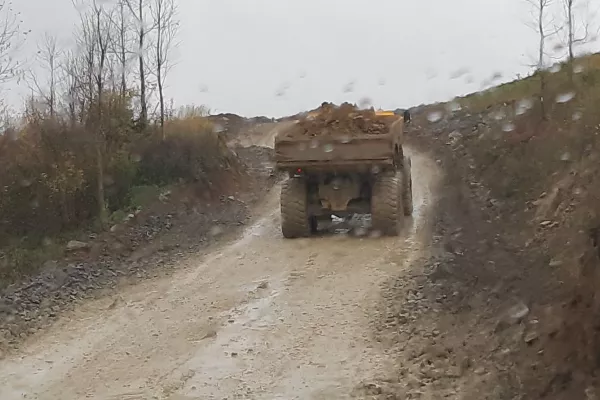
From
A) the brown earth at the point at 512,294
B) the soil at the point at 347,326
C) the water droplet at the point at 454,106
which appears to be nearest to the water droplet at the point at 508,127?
the brown earth at the point at 512,294

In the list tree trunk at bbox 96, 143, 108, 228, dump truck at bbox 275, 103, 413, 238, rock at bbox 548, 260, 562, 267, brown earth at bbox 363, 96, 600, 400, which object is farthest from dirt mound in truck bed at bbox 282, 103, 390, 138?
rock at bbox 548, 260, 562, 267

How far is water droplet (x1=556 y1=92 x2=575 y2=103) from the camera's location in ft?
47.9

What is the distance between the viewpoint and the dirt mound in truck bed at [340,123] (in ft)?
42.8

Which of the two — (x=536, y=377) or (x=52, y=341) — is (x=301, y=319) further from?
(x=536, y=377)

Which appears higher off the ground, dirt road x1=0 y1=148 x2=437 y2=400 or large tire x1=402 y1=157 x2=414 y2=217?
large tire x1=402 y1=157 x2=414 y2=217

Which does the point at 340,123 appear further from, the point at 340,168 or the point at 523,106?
the point at 523,106

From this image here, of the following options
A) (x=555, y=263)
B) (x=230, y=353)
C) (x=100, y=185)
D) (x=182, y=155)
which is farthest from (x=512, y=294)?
(x=182, y=155)

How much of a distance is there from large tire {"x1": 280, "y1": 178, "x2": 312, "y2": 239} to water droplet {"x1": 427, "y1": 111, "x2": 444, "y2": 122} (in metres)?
19.9

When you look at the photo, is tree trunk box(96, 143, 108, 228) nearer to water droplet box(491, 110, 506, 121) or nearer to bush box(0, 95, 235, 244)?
bush box(0, 95, 235, 244)

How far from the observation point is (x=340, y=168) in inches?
511

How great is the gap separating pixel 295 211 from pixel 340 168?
3.95 feet

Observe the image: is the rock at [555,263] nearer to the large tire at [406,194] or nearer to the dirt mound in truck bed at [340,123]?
the dirt mound in truck bed at [340,123]

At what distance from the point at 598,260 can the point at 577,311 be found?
411mm

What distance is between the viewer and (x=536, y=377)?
523 centimetres
